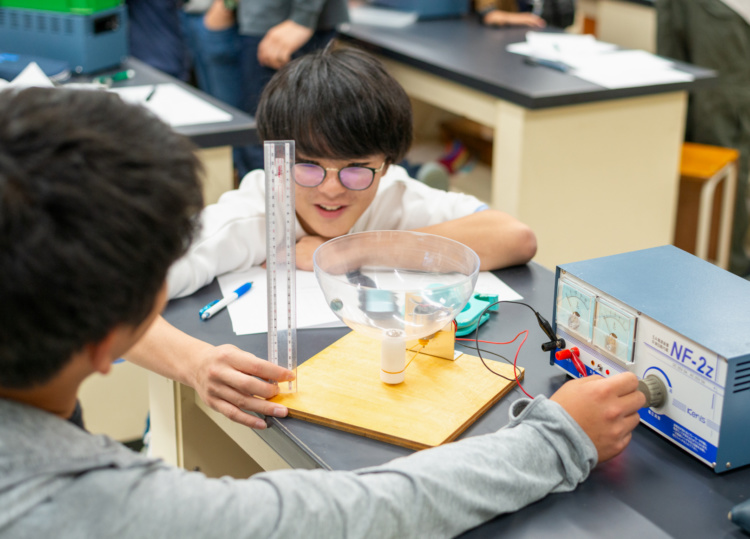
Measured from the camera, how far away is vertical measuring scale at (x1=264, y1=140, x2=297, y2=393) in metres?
0.93

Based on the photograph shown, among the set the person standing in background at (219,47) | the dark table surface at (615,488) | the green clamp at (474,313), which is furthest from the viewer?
the person standing in background at (219,47)

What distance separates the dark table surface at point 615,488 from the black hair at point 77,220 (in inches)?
13.1

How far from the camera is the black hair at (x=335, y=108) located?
1.36m

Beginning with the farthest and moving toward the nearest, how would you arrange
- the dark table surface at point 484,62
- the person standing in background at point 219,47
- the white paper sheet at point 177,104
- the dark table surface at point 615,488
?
the person standing in background at point 219,47 → the dark table surface at point 484,62 → the white paper sheet at point 177,104 → the dark table surface at point 615,488

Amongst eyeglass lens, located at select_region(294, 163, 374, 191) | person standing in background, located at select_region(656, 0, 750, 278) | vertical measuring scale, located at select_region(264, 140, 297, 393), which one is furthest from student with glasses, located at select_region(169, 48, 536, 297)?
person standing in background, located at select_region(656, 0, 750, 278)

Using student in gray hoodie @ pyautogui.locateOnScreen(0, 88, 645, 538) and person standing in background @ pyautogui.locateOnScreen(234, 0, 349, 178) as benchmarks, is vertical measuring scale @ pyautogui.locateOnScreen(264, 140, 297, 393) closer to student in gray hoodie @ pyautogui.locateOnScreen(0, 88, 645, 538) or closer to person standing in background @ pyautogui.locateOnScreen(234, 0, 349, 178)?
student in gray hoodie @ pyautogui.locateOnScreen(0, 88, 645, 538)

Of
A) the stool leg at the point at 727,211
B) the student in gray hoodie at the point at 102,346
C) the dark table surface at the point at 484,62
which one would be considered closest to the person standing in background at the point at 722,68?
the stool leg at the point at 727,211

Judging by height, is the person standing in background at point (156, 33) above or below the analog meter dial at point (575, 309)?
above

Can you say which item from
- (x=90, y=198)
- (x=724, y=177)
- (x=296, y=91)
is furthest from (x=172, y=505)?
(x=724, y=177)

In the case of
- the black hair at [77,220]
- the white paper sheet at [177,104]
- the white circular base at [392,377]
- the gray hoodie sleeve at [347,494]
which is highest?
the black hair at [77,220]

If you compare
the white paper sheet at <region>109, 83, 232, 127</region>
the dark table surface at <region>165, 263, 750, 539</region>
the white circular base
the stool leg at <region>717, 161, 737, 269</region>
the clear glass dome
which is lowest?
the stool leg at <region>717, 161, 737, 269</region>

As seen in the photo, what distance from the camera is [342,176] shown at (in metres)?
1.36

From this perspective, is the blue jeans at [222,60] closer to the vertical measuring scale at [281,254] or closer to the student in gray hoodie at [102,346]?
the vertical measuring scale at [281,254]

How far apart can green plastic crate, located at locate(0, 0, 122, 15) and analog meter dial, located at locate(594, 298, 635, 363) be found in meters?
1.87
